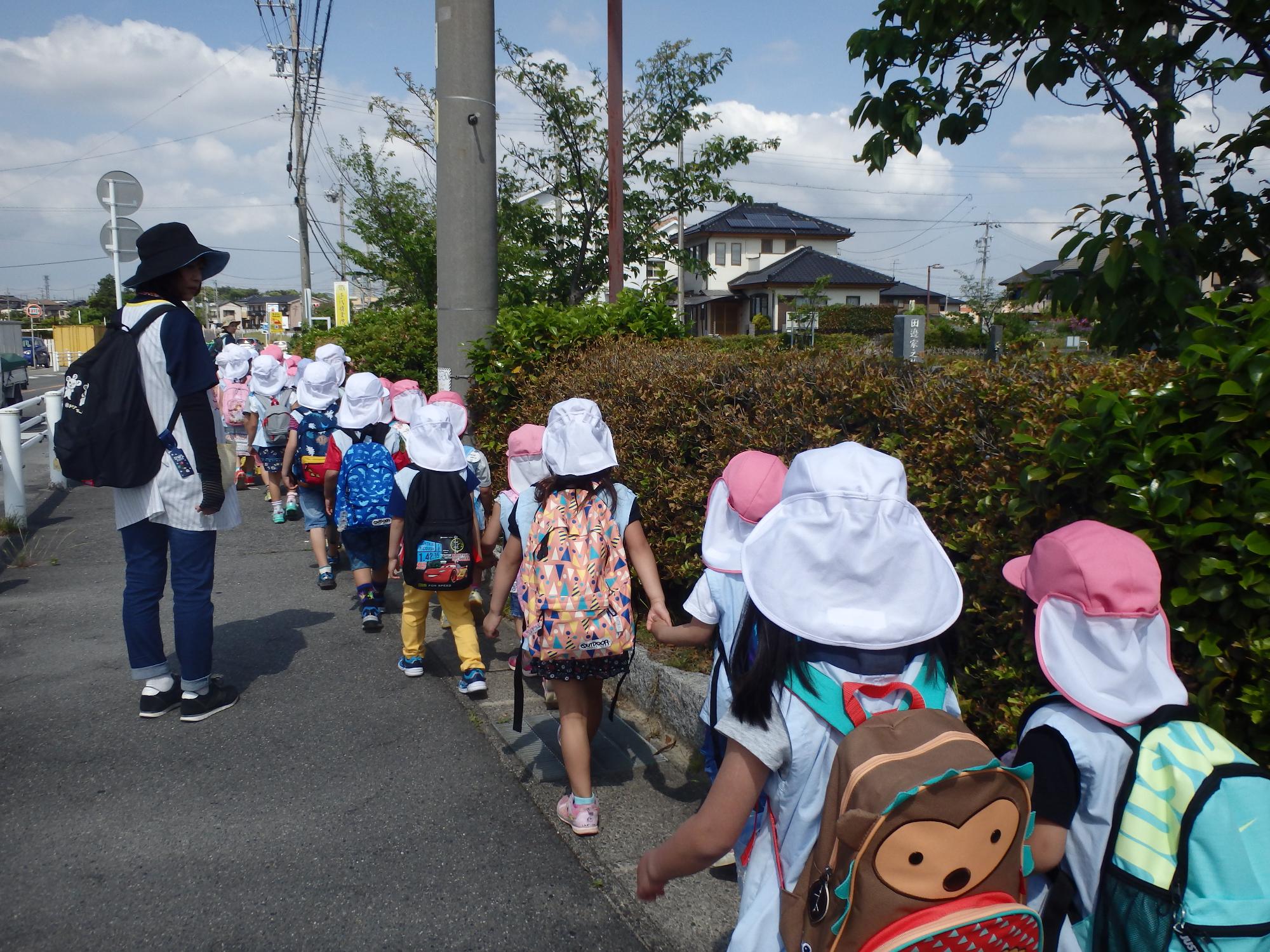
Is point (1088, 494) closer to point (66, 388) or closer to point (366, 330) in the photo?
point (66, 388)

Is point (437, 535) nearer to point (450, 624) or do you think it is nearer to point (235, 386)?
point (450, 624)

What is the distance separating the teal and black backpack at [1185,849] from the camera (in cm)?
148

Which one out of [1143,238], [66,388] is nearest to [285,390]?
[66,388]

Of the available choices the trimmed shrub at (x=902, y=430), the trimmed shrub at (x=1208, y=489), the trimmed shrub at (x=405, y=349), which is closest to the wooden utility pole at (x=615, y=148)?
the trimmed shrub at (x=405, y=349)

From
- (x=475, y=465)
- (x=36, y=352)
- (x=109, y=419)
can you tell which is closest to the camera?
(x=109, y=419)

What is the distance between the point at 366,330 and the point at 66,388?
889cm

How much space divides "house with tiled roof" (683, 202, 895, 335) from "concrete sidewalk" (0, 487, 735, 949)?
46.0m

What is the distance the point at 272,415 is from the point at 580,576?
6.30m

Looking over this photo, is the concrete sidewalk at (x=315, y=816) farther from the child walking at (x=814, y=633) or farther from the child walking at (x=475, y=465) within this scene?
the child walking at (x=814, y=633)

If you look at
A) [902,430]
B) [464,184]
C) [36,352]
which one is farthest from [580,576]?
[36,352]

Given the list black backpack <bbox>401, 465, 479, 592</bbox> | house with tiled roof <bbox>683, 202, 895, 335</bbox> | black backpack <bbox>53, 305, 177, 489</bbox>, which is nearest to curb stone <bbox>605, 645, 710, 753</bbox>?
black backpack <bbox>401, 465, 479, 592</bbox>

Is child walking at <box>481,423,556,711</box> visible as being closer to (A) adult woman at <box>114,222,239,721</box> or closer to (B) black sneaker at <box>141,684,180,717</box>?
(A) adult woman at <box>114,222,239,721</box>

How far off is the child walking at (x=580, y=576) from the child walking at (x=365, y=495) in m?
2.60

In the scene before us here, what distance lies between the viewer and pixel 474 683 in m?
4.73
